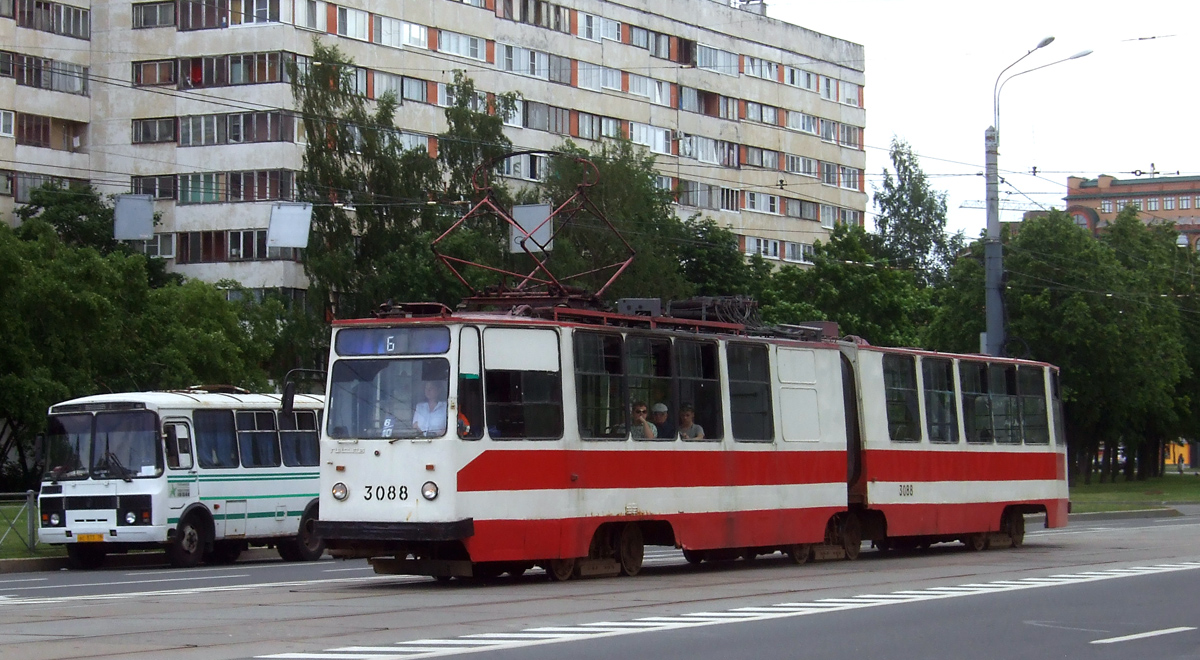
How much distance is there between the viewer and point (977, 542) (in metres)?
26.0

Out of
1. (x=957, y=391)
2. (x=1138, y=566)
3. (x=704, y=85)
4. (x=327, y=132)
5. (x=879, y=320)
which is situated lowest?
(x=1138, y=566)

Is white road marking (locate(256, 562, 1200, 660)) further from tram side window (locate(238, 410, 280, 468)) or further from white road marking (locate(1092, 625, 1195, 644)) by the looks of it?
tram side window (locate(238, 410, 280, 468))

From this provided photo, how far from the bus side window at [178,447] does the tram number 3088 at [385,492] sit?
29.8 feet

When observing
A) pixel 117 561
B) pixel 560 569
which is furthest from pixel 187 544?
pixel 560 569

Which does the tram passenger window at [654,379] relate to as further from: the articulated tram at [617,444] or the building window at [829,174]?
the building window at [829,174]

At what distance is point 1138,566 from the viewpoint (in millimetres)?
21422

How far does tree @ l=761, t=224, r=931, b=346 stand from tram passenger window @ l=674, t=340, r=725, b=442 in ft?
174

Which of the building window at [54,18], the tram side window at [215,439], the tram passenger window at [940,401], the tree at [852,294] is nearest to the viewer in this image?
the tram passenger window at [940,401]

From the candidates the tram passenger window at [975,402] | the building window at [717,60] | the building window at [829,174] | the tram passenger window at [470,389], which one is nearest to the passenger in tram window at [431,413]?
the tram passenger window at [470,389]

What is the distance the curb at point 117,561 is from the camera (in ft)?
83.9

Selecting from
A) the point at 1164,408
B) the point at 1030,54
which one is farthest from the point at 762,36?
the point at 1030,54

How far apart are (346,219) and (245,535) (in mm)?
35781

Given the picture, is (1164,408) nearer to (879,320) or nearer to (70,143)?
(879,320)

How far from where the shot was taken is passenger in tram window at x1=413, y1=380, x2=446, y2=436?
1750 centimetres
